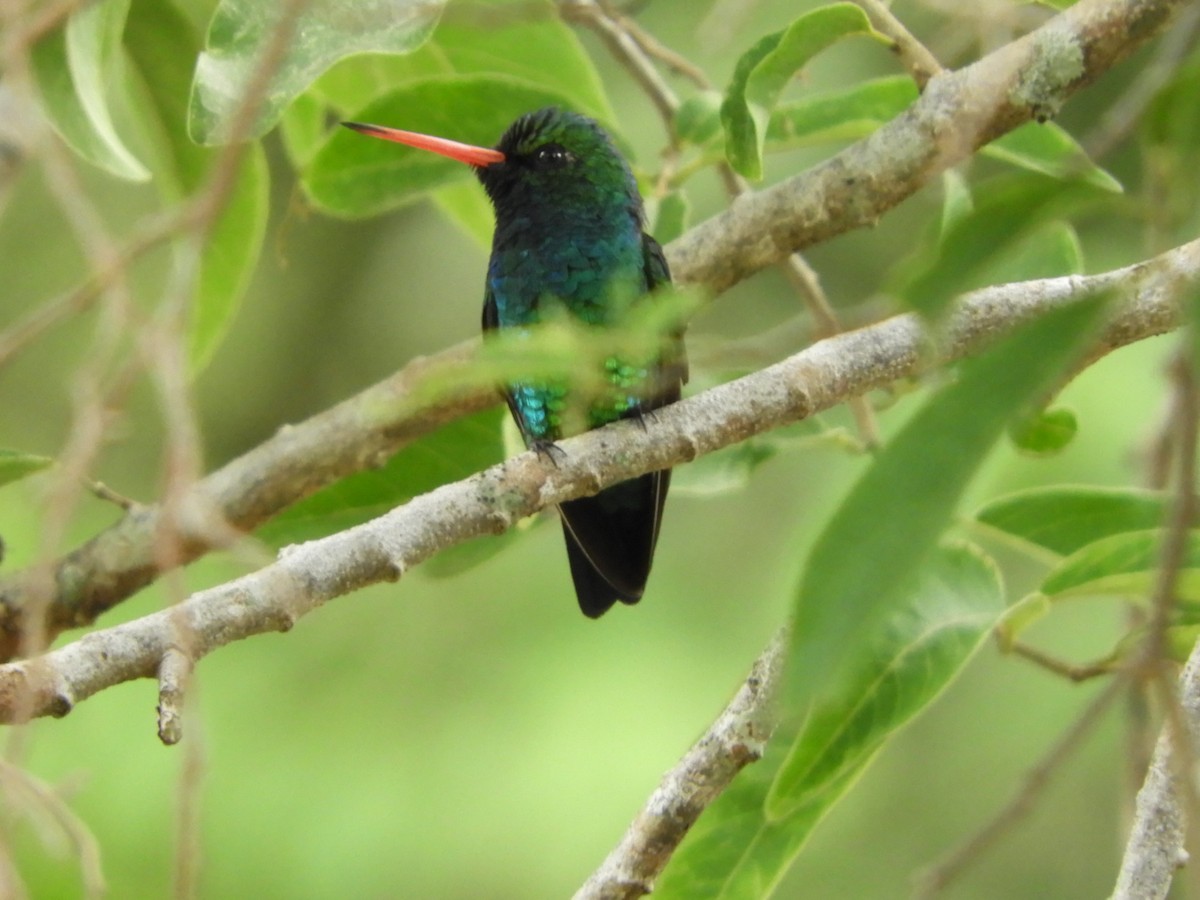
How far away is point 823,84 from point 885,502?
3842mm

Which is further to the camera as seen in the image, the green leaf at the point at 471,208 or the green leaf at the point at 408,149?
the green leaf at the point at 471,208

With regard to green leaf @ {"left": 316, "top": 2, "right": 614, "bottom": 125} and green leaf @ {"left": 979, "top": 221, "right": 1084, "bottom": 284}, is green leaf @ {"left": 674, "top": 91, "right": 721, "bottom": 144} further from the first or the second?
green leaf @ {"left": 979, "top": 221, "right": 1084, "bottom": 284}

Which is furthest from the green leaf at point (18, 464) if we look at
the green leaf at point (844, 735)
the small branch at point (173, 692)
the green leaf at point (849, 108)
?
the green leaf at point (849, 108)

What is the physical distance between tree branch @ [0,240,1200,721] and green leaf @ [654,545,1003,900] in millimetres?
256

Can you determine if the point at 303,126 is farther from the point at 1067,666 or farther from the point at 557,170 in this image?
the point at 1067,666

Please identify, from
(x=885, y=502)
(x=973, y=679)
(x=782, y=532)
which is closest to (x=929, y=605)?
(x=885, y=502)

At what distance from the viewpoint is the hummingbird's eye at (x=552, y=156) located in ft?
9.45

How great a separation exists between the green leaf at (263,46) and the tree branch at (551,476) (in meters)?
0.50

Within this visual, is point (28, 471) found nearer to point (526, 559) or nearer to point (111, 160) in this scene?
point (111, 160)

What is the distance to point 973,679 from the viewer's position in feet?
14.3

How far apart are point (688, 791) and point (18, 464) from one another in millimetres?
916

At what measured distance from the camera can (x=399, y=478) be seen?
229 cm

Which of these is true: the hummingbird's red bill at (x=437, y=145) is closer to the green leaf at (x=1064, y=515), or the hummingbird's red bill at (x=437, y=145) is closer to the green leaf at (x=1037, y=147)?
the green leaf at (x=1037, y=147)

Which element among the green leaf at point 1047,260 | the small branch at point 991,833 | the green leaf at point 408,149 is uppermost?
the green leaf at point 408,149
